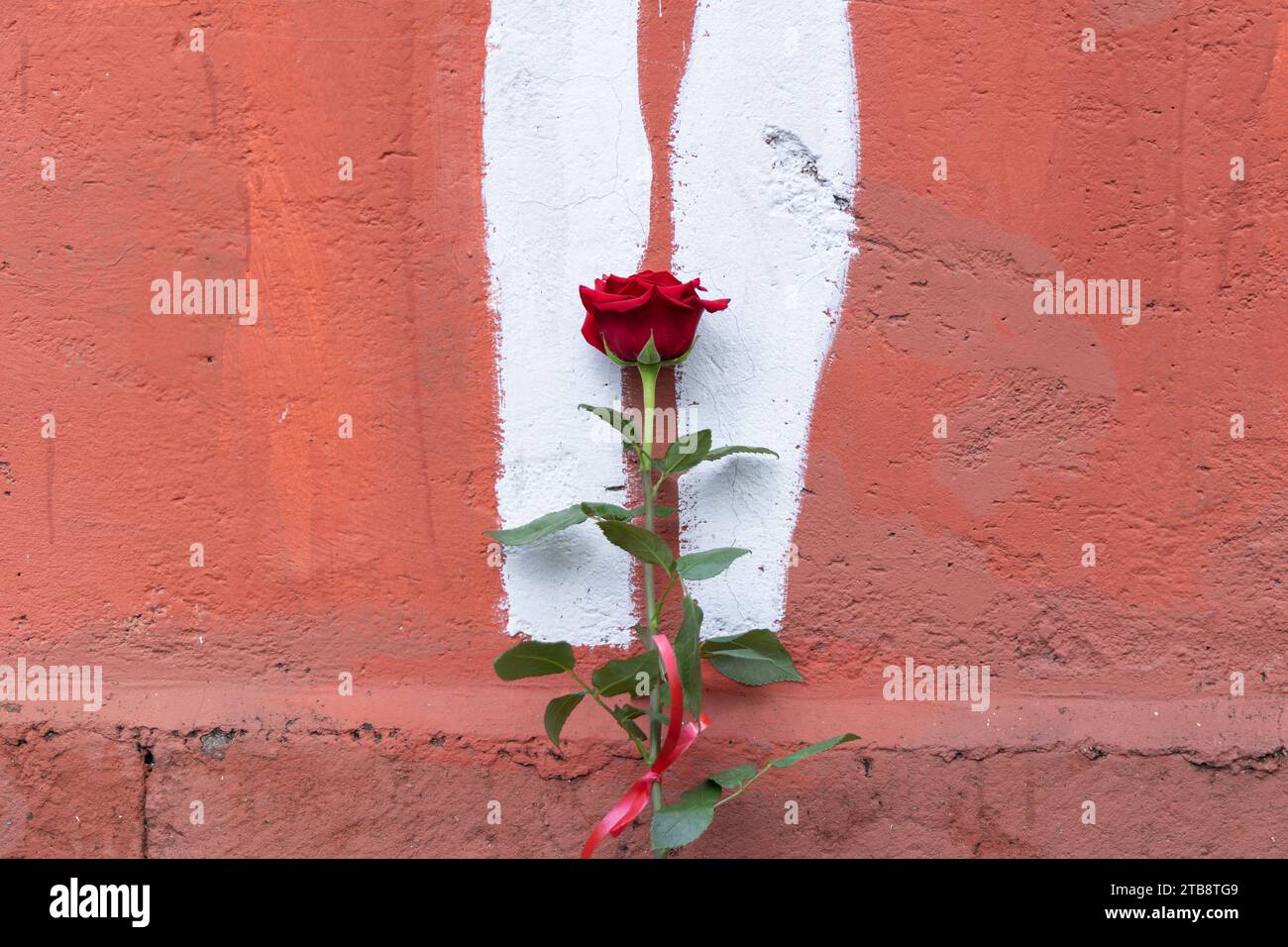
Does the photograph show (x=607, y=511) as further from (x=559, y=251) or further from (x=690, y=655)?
(x=559, y=251)

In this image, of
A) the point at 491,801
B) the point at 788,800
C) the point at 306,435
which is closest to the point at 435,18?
the point at 306,435

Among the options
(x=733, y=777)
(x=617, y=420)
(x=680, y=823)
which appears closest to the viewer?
(x=680, y=823)

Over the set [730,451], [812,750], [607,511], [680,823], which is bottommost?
[680,823]

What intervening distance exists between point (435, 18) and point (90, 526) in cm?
120

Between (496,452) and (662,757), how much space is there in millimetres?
658

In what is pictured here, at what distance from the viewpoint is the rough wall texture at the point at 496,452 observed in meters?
2.02

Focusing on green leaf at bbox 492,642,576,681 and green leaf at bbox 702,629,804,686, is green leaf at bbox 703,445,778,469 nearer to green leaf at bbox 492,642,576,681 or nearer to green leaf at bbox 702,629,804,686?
green leaf at bbox 702,629,804,686

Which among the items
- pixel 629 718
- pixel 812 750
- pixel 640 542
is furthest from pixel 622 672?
pixel 812 750

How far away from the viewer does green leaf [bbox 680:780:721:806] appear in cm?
181

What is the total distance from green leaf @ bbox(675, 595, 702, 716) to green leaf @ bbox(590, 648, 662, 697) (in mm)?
75

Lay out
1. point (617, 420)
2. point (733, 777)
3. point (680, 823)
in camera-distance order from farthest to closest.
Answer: point (617, 420) < point (733, 777) < point (680, 823)

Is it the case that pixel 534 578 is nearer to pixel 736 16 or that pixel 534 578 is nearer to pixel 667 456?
pixel 667 456

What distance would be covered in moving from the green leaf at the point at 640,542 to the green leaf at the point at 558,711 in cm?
28

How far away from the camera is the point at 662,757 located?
1887 mm
